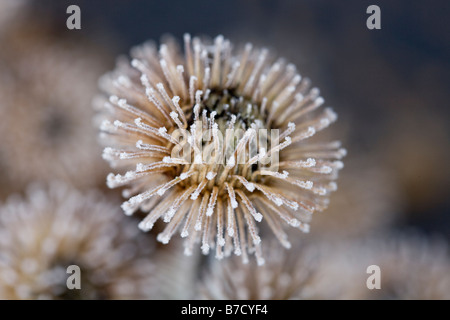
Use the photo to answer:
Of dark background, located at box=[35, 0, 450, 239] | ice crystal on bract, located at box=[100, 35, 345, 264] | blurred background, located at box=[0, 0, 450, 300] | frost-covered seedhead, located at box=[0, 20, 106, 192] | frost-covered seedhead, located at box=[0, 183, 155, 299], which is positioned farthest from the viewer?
dark background, located at box=[35, 0, 450, 239]

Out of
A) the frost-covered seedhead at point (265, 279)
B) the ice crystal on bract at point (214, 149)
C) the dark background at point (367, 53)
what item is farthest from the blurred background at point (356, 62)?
the ice crystal on bract at point (214, 149)

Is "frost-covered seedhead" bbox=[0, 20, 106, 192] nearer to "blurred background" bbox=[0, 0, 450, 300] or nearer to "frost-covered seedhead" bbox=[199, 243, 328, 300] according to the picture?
"blurred background" bbox=[0, 0, 450, 300]

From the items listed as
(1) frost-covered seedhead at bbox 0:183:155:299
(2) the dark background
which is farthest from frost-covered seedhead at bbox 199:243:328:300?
(2) the dark background

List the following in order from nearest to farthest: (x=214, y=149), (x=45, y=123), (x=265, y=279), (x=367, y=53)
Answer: (x=214, y=149), (x=265, y=279), (x=45, y=123), (x=367, y=53)

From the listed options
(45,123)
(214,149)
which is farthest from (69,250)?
(214,149)

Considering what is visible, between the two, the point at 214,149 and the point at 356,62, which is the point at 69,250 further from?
the point at 356,62

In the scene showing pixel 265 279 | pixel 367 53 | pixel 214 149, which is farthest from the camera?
pixel 367 53
